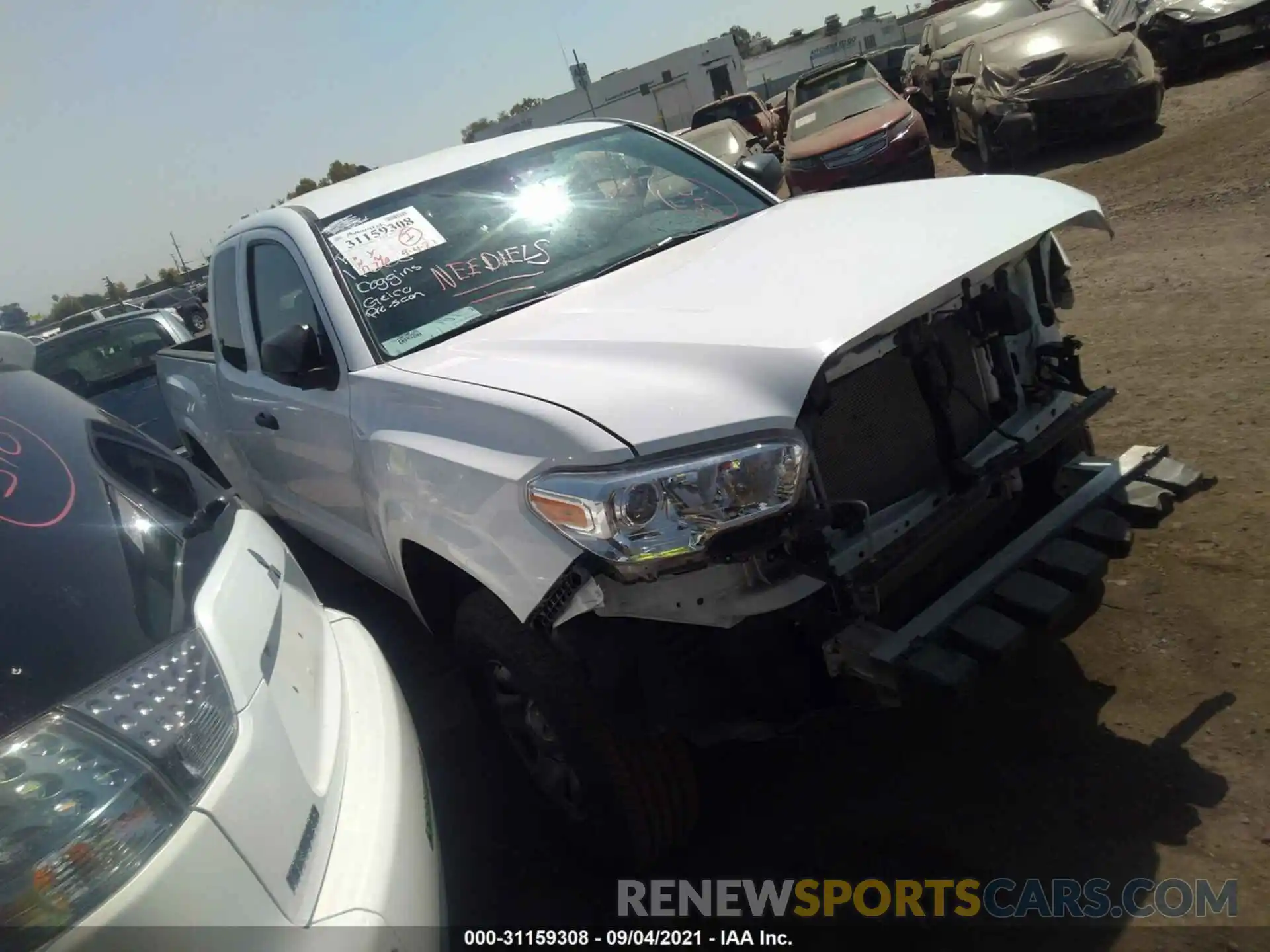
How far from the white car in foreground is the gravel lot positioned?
0.86m

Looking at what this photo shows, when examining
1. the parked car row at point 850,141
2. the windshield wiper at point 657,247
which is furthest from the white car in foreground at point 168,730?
the parked car row at point 850,141

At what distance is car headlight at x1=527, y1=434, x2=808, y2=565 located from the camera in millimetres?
1938

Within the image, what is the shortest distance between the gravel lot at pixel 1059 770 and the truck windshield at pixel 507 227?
1460 mm

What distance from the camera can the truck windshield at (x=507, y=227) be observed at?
9.96ft

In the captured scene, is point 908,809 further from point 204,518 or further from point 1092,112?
point 1092,112

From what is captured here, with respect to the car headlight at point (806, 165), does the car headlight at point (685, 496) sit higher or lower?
Result: lower

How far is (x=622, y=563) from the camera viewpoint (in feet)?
6.45

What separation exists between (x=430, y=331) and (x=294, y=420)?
839 millimetres

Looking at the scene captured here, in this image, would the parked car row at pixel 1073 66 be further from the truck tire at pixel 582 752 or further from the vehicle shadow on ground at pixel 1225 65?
the truck tire at pixel 582 752

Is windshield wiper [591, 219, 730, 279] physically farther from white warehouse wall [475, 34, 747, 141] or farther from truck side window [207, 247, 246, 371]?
white warehouse wall [475, 34, 747, 141]

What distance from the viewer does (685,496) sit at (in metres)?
1.94

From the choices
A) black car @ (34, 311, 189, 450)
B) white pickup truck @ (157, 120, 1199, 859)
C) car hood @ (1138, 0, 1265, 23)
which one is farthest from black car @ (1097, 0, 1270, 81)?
black car @ (34, 311, 189, 450)

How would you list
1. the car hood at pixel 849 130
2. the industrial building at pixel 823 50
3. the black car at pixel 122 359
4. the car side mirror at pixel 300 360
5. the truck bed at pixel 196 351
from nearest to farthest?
the car side mirror at pixel 300 360 → the truck bed at pixel 196 351 → the black car at pixel 122 359 → the car hood at pixel 849 130 → the industrial building at pixel 823 50

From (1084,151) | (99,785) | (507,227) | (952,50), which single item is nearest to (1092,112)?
(1084,151)
